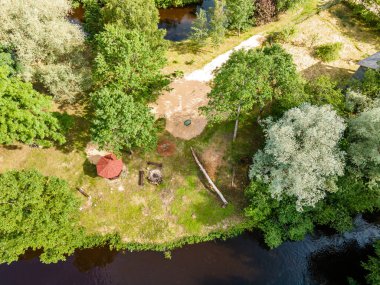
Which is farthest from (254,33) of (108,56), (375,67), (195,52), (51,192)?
(51,192)

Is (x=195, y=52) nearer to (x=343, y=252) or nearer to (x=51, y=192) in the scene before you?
(x=51, y=192)

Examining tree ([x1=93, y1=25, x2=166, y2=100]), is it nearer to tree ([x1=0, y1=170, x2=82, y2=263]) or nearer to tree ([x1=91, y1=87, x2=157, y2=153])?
tree ([x1=91, y1=87, x2=157, y2=153])

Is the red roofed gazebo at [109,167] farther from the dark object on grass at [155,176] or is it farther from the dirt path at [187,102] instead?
the dirt path at [187,102]

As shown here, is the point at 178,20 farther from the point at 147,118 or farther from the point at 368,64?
the point at 368,64

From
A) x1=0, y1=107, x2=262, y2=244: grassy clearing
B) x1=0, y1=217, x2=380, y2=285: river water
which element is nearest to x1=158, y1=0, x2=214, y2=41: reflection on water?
x1=0, y1=107, x2=262, y2=244: grassy clearing

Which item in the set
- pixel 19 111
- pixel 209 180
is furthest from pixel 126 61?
pixel 209 180

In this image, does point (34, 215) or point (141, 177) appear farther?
point (141, 177)
